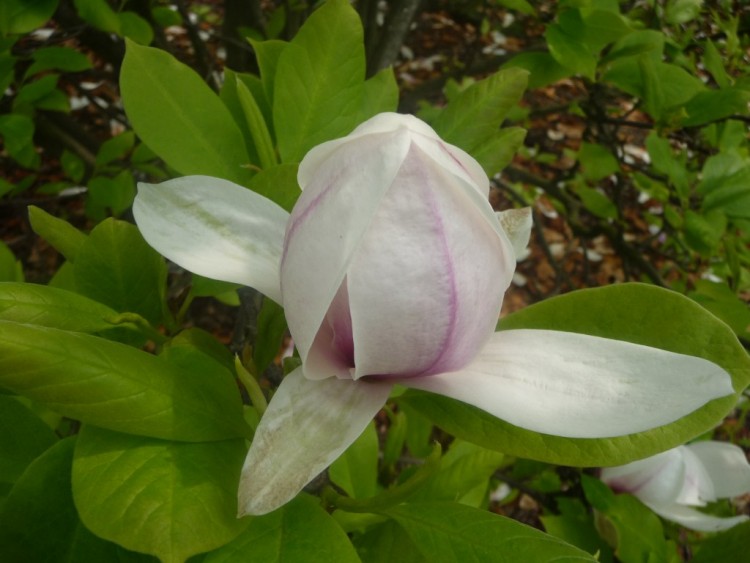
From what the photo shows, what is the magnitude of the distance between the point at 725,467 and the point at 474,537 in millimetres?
807

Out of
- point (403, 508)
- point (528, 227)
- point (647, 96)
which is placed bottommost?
point (403, 508)

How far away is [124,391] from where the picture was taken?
542 mm

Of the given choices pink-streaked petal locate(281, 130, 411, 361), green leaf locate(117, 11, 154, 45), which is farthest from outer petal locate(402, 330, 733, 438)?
green leaf locate(117, 11, 154, 45)

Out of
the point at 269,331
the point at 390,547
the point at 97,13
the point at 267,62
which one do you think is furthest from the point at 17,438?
the point at 97,13

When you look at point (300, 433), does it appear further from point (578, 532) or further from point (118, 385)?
point (578, 532)

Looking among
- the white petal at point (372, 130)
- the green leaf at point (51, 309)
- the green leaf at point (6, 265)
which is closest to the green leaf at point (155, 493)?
the green leaf at point (51, 309)

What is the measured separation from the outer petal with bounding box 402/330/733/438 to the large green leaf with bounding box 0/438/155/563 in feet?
1.06

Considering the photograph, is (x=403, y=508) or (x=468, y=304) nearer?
(x=468, y=304)

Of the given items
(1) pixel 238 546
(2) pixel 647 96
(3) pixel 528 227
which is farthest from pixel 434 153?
(2) pixel 647 96

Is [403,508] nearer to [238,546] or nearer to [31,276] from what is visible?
[238,546]

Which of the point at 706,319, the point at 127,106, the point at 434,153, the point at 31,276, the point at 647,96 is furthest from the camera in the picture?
the point at 31,276

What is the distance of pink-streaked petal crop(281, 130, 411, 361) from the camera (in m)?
0.48

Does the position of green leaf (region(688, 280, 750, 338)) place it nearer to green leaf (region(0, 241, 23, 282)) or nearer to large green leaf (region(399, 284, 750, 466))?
large green leaf (region(399, 284, 750, 466))

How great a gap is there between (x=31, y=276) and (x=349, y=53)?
2.01 m
